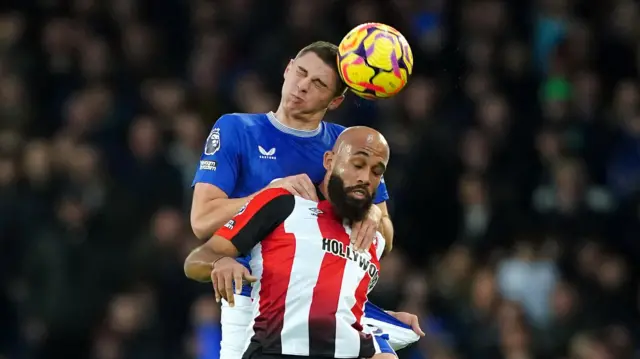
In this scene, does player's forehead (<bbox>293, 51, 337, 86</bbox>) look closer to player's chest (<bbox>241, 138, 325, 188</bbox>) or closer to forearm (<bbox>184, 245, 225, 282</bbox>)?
player's chest (<bbox>241, 138, 325, 188</bbox>)

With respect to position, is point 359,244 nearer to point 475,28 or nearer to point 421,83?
point 421,83

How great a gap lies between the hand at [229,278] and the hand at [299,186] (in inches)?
22.5

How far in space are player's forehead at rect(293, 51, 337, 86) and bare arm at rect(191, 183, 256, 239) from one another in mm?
732

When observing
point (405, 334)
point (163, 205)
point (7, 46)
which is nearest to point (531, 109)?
point (163, 205)

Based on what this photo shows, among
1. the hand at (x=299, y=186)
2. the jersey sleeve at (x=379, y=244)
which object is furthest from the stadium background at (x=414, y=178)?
the hand at (x=299, y=186)

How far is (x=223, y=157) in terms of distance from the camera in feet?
21.3

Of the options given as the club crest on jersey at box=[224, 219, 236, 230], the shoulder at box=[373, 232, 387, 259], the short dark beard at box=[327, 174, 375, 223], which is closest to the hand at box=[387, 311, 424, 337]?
the shoulder at box=[373, 232, 387, 259]

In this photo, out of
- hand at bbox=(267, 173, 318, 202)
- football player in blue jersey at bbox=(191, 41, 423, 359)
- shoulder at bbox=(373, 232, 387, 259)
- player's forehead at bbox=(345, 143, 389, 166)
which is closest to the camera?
player's forehead at bbox=(345, 143, 389, 166)

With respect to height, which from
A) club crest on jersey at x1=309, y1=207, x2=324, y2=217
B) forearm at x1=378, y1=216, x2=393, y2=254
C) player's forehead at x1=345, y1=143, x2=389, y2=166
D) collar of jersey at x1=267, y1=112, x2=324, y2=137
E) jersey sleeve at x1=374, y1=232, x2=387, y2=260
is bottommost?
forearm at x1=378, y1=216, x2=393, y2=254

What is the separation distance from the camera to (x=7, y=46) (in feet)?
43.3

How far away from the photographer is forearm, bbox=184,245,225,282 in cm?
566

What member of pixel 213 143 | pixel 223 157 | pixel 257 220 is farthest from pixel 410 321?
pixel 213 143

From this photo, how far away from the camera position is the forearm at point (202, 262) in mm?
5661

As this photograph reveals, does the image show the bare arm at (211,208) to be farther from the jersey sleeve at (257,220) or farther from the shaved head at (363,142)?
the shaved head at (363,142)
